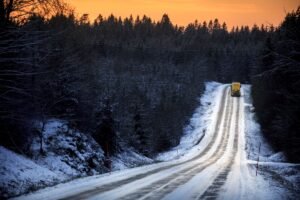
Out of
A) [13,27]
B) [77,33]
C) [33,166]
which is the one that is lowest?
[33,166]

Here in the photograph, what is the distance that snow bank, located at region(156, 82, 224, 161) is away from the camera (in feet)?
186

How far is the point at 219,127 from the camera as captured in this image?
3007 inches

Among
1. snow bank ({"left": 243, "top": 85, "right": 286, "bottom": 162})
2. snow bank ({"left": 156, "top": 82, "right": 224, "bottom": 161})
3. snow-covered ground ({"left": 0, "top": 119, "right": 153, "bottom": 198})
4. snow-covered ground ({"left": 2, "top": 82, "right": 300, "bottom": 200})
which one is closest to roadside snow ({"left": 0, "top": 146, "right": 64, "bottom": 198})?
snow-covered ground ({"left": 0, "top": 119, "right": 153, "bottom": 198})

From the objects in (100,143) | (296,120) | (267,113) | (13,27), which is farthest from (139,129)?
(13,27)

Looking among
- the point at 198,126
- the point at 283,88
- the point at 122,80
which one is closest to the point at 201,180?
the point at 283,88

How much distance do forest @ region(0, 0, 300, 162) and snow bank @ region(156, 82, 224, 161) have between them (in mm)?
1826

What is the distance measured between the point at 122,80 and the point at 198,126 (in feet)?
155

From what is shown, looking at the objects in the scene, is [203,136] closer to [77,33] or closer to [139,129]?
[139,129]

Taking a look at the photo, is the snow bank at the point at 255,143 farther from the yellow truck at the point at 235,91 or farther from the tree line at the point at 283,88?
the yellow truck at the point at 235,91

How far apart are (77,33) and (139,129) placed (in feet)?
48.7

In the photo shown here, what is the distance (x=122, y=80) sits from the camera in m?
122

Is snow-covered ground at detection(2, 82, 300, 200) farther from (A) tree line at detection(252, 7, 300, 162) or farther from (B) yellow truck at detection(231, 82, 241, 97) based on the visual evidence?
(B) yellow truck at detection(231, 82, 241, 97)

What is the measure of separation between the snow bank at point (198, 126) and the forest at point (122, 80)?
1826 millimetres

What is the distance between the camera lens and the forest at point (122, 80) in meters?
10.5
